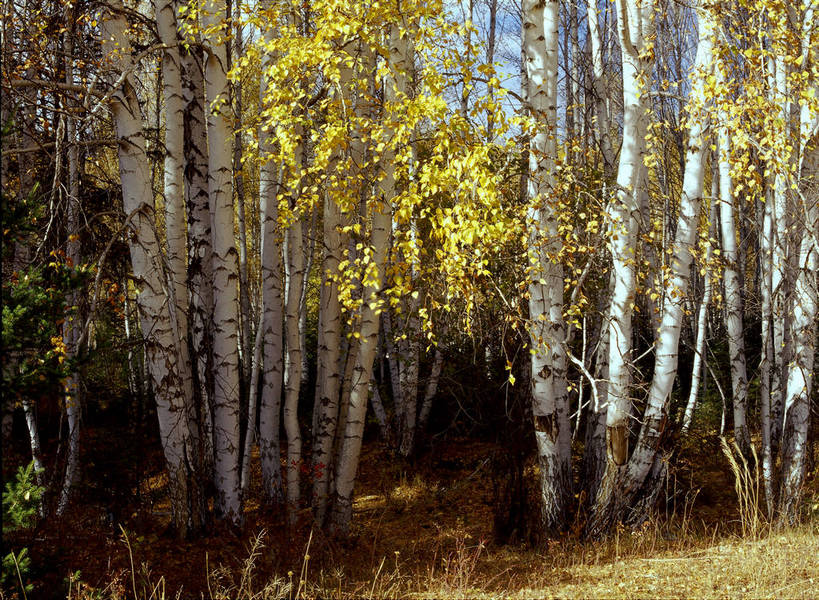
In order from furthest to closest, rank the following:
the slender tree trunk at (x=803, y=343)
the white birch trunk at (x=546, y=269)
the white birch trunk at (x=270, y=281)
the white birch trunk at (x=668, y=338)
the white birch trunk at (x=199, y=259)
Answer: the white birch trunk at (x=270, y=281)
the white birch trunk at (x=199, y=259)
the slender tree trunk at (x=803, y=343)
the white birch trunk at (x=546, y=269)
the white birch trunk at (x=668, y=338)

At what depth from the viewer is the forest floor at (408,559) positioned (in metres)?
4.67

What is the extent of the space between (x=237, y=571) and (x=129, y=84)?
4.35 m

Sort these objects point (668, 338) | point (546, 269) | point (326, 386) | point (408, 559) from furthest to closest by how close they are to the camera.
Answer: point (326, 386) < point (408, 559) < point (546, 269) < point (668, 338)

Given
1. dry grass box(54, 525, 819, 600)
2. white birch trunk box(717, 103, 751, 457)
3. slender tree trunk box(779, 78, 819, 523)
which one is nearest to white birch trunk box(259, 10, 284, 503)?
dry grass box(54, 525, 819, 600)

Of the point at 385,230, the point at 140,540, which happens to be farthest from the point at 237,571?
the point at 385,230

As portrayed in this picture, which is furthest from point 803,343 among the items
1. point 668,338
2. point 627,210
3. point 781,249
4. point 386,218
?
point 386,218

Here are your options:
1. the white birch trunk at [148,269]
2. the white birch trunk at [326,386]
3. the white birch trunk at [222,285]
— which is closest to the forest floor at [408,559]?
the white birch trunk at [326,386]

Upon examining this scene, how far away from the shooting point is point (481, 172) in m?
5.39

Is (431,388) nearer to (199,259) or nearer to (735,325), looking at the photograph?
(735,325)

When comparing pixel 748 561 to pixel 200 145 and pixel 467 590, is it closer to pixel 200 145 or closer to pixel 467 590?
pixel 467 590

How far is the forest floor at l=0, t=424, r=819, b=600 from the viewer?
184 inches

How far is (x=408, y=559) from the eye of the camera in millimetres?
6863

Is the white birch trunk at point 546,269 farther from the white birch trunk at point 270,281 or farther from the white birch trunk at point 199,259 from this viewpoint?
the white birch trunk at point 199,259

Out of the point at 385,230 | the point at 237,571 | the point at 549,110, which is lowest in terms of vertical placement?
the point at 237,571
